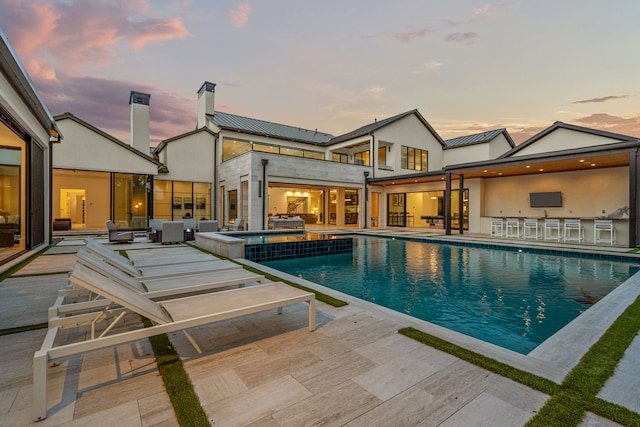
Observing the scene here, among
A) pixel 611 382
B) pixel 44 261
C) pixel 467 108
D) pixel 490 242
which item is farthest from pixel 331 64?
pixel 611 382

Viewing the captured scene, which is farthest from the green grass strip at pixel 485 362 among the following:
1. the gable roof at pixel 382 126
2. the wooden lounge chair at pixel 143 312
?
the gable roof at pixel 382 126

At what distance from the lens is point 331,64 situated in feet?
54.9

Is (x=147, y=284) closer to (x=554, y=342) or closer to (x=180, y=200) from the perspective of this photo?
(x=554, y=342)

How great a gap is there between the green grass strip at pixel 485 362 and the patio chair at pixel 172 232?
10.1m

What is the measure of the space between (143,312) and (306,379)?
1.36m

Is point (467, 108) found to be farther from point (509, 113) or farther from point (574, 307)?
point (574, 307)

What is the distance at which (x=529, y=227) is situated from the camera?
1389 centimetres

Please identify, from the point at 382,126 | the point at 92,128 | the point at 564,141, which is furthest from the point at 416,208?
the point at 92,128

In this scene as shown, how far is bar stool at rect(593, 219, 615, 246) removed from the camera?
1168 centimetres

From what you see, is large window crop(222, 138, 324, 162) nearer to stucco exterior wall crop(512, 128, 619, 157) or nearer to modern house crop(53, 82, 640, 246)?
modern house crop(53, 82, 640, 246)

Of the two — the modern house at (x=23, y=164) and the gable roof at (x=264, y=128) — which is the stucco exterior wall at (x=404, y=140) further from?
the modern house at (x=23, y=164)

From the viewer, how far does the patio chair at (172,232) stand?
10.9 m

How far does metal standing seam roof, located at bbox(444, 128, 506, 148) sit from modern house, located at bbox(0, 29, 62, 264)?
25150 mm

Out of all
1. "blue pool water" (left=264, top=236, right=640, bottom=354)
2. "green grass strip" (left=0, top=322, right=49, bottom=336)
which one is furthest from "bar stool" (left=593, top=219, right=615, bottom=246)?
"green grass strip" (left=0, top=322, right=49, bottom=336)
